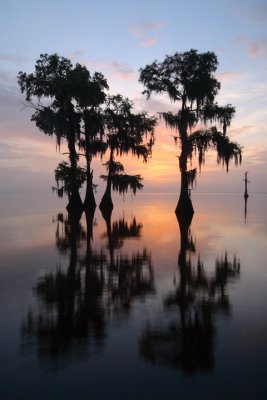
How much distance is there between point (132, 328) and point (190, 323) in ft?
3.26

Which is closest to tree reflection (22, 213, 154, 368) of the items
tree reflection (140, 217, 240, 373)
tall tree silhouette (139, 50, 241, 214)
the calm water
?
the calm water

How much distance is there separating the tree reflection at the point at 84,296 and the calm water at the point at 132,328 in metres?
0.02

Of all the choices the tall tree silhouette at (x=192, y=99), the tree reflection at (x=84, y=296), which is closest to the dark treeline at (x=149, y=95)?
the tall tree silhouette at (x=192, y=99)

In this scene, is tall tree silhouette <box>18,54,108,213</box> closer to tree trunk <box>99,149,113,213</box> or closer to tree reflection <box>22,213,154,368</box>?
tree trunk <box>99,149,113,213</box>

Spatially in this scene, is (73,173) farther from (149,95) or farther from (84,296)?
(84,296)

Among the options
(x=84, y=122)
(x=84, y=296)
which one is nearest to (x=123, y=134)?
(x=84, y=122)

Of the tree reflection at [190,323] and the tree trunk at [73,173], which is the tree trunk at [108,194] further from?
the tree reflection at [190,323]

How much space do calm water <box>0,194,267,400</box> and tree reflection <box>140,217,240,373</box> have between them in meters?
0.02

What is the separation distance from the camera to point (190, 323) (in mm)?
6105

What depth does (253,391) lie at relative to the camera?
4016mm

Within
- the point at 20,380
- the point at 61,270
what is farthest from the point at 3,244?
the point at 20,380

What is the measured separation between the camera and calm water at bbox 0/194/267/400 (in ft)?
13.6

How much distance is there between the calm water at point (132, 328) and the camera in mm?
4160

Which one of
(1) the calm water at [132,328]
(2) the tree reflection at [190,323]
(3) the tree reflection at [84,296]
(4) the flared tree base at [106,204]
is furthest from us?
(4) the flared tree base at [106,204]
